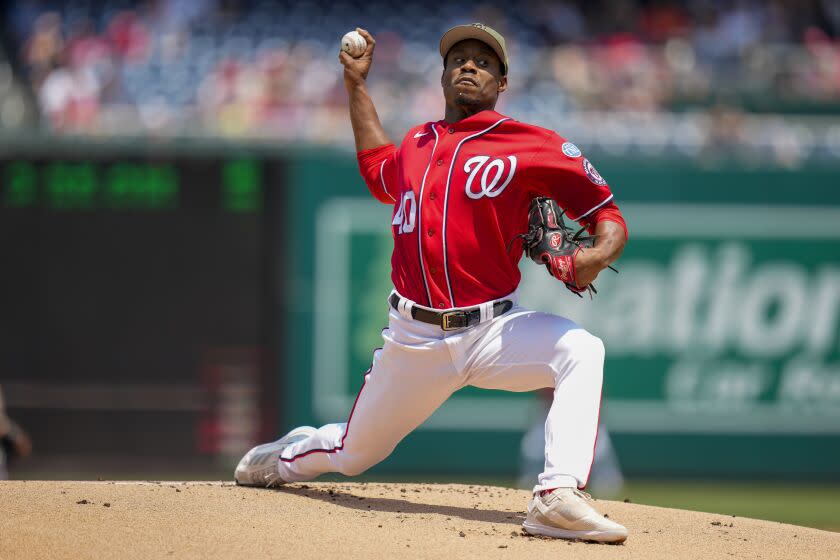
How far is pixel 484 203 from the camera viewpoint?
4.82m

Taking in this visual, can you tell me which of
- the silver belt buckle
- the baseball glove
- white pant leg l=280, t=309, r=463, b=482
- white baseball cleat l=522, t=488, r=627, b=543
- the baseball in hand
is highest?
the baseball in hand

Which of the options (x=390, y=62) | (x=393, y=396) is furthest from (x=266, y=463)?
(x=390, y=62)

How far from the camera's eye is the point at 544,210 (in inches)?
189

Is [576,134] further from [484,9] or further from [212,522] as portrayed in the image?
[212,522]

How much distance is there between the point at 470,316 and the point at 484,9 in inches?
437

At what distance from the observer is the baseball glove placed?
4.65 m

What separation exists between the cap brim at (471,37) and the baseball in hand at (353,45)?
499mm

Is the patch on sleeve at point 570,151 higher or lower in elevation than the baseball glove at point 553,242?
higher

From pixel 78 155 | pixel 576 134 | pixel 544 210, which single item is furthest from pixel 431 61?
pixel 544 210

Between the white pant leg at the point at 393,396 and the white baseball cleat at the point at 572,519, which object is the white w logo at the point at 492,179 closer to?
the white pant leg at the point at 393,396

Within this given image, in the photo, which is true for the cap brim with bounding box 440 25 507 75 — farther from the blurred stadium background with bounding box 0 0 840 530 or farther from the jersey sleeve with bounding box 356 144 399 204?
the blurred stadium background with bounding box 0 0 840 530

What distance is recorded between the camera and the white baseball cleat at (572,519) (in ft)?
14.9

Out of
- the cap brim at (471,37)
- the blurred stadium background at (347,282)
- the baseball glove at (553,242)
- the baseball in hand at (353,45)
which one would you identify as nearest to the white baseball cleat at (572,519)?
the baseball glove at (553,242)

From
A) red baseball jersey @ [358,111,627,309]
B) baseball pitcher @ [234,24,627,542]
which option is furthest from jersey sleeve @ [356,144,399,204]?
red baseball jersey @ [358,111,627,309]
